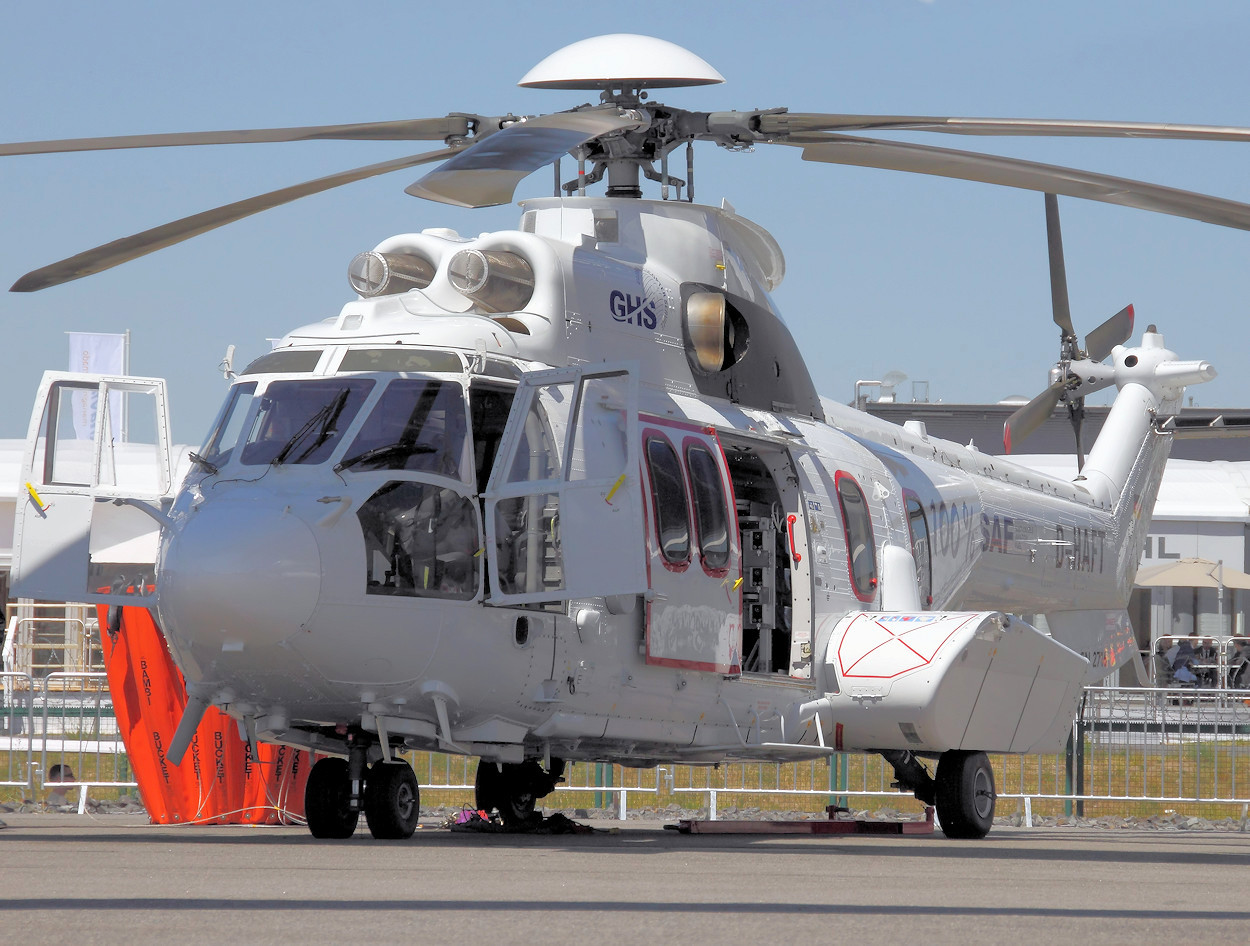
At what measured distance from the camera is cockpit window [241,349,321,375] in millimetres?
9930

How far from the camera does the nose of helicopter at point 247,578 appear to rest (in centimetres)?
878

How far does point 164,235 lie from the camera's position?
10727 mm

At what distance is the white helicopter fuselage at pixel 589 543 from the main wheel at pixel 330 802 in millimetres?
237

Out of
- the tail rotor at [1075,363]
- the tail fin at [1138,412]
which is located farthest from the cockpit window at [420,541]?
the tail fin at [1138,412]

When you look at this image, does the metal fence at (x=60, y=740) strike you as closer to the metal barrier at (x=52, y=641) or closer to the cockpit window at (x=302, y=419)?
the cockpit window at (x=302, y=419)

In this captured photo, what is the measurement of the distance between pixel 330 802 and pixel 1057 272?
387 inches

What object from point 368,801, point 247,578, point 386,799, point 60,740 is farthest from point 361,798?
point 60,740

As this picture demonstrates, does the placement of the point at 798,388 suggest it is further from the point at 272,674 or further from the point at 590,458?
the point at 272,674

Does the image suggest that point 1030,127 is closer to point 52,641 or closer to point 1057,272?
point 1057,272

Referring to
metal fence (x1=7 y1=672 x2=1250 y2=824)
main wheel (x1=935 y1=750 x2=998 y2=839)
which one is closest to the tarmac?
main wheel (x1=935 y1=750 x2=998 y2=839)

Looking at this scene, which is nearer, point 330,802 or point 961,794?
point 330,802

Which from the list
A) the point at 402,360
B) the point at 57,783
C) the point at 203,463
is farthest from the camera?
the point at 57,783

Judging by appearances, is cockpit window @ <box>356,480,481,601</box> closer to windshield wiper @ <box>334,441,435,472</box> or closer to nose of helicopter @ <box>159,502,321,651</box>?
windshield wiper @ <box>334,441,435,472</box>

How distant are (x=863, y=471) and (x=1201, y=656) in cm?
2275
